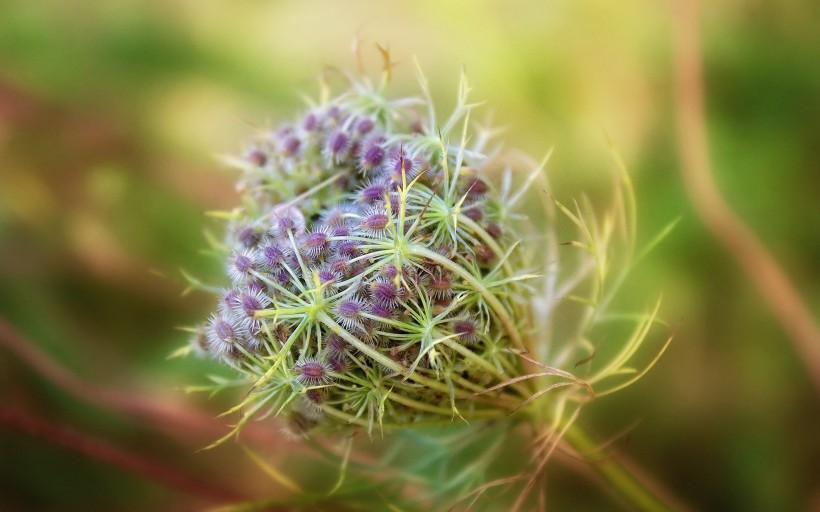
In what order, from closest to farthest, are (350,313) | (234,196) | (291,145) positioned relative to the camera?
1. (350,313)
2. (291,145)
3. (234,196)

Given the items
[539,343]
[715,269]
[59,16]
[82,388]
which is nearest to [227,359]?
[539,343]

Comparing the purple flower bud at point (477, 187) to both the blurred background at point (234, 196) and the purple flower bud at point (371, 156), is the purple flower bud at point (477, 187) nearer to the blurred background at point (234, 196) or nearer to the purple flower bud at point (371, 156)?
the purple flower bud at point (371, 156)

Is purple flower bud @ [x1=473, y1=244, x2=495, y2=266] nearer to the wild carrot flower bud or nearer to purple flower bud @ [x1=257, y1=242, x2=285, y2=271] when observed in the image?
the wild carrot flower bud

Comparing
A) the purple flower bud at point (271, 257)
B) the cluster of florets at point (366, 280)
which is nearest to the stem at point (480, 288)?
the cluster of florets at point (366, 280)

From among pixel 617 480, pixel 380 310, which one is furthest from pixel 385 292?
pixel 617 480

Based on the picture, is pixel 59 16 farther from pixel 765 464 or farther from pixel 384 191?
pixel 765 464

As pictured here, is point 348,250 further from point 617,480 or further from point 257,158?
point 617,480
